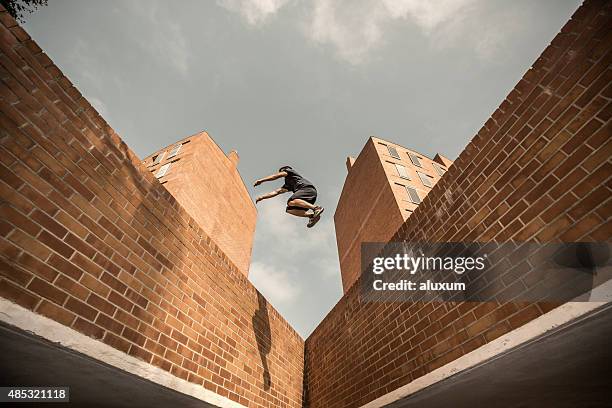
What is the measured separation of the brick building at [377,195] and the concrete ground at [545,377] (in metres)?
8.33

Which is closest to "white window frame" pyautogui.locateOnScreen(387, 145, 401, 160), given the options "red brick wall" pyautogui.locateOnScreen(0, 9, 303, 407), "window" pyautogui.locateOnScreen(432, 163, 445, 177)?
"window" pyautogui.locateOnScreen(432, 163, 445, 177)

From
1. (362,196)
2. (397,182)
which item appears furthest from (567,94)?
(362,196)

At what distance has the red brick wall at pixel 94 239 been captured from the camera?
194 centimetres

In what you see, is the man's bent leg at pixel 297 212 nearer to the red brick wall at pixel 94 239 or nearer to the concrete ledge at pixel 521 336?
the red brick wall at pixel 94 239

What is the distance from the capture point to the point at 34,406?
2.83 meters

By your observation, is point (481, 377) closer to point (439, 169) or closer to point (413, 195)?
point (413, 195)

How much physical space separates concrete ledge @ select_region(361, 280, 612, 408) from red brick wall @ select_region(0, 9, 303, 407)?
7.71 feet

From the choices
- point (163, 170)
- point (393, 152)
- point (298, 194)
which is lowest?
point (298, 194)

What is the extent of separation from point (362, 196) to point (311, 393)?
11.3 metres

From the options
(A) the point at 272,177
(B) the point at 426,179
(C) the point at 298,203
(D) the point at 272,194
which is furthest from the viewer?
(B) the point at 426,179

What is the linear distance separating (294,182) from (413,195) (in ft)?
30.3

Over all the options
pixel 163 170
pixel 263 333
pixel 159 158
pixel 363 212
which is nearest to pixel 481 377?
pixel 263 333

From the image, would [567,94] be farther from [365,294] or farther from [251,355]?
[251,355]

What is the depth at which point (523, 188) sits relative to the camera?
7.90ft
